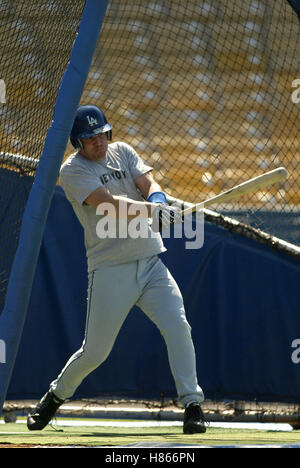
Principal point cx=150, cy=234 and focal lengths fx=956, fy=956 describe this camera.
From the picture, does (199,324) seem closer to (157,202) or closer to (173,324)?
(173,324)

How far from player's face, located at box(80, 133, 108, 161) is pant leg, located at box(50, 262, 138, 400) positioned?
0.54 m

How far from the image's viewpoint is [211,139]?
9289 mm

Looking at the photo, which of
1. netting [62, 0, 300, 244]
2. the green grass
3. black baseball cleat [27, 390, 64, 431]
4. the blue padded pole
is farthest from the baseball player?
netting [62, 0, 300, 244]

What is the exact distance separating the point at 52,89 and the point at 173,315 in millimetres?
1194

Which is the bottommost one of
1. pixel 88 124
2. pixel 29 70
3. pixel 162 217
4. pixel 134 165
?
pixel 162 217

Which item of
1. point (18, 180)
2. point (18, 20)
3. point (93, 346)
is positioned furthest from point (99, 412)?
point (18, 20)

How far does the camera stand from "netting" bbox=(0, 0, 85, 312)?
416 centimetres

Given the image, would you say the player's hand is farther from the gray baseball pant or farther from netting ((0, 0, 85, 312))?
netting ((0, 0, 85, 312))

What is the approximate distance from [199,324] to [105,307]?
131 cm

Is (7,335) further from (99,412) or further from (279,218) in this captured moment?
(279,218)

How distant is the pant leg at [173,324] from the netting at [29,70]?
2.34ft

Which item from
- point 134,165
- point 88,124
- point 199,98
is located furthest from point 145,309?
point 199,98

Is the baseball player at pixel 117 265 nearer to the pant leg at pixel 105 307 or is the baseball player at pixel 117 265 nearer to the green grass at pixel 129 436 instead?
the pant leg at pixel 105 307

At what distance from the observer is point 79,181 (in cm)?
446
